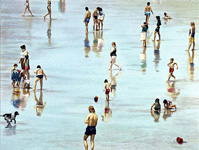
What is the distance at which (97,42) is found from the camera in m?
46.1

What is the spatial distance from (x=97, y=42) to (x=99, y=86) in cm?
1318

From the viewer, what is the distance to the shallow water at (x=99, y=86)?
25.0 m

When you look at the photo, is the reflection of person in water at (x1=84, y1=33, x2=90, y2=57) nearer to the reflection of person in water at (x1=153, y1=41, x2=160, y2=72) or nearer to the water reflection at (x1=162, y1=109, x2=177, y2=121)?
the reflection of person in water at (x1=153, y1=41, x2=160, y2=72)

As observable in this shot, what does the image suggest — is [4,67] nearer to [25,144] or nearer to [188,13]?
[25,144]

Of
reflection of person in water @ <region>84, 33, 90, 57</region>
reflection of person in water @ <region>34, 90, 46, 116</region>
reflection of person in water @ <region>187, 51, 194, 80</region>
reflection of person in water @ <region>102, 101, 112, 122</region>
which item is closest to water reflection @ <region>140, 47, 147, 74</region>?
reflection of person in water @ <region>187, 51, 194, 80</region>

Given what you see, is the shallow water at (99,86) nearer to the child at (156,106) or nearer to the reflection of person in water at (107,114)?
the reflection of person in water at (107,114)

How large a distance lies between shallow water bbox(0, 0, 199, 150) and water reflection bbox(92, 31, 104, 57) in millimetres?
39

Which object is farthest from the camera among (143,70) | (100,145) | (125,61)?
(125,61)

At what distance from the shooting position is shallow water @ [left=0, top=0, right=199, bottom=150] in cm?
2500

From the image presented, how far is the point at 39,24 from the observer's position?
5534cm

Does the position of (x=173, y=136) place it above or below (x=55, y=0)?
below

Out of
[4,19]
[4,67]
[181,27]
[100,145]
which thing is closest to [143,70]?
[4,67]

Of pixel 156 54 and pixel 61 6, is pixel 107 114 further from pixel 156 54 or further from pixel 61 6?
pixel 61 6

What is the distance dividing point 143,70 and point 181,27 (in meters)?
18.0
